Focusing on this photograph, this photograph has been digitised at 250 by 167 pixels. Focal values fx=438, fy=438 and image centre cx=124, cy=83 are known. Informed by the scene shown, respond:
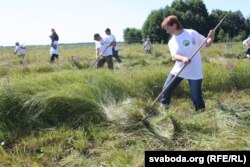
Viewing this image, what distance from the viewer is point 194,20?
2272 inches

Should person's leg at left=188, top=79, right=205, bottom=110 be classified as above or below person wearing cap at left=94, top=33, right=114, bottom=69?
below

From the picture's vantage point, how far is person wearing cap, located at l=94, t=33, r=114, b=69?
1134cm

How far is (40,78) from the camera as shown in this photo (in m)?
6.61

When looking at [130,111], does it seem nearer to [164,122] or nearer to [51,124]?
[164,122]

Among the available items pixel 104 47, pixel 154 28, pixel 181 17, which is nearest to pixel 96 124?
pixel 104 47

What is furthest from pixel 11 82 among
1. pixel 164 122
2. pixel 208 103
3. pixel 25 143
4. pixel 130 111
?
pixel 208 103

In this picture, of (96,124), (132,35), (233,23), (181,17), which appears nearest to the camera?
(96,124)

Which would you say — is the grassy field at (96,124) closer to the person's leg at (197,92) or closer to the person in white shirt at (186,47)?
the person's leg at (197,92)

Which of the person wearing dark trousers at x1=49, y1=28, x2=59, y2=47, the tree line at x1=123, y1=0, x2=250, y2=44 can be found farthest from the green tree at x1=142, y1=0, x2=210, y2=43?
A: the person wearing dark trousers at x1=49, y1=28, x2=59, y2=47

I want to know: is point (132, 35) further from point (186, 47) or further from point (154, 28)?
point (186, 47)

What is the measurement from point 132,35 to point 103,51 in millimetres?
62396

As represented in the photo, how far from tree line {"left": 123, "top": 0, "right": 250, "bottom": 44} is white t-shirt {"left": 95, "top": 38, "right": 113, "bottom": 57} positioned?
4640 centimetres

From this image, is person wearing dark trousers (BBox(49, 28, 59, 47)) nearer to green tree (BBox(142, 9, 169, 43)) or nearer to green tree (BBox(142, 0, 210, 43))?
green tree (BBox(142, 0, 210, 43))

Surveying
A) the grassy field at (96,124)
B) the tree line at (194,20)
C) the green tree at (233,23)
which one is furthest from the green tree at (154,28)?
the grassy field at (96,124)
